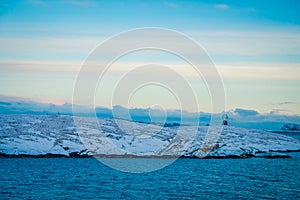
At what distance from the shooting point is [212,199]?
2088 inches

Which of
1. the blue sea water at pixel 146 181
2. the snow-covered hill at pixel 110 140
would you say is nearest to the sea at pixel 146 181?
the blue sea water at pixel 146 181

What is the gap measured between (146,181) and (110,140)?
51016 mm

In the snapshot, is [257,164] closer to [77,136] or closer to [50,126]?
[77,136]

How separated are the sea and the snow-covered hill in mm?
11874

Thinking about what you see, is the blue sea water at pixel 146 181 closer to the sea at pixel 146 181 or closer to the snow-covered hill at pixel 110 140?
the sea at pixel 146 181

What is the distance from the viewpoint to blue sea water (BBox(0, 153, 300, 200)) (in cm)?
5569

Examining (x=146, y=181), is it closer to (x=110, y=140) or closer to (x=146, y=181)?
(x=146, y=181)

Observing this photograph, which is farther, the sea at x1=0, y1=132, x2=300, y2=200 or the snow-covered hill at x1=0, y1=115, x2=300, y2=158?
the snow-covered hill at x1=0, y1=115, x2=300, y2=158

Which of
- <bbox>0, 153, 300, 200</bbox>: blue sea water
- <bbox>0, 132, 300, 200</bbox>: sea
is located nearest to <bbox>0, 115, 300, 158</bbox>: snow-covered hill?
<bbox>0, 132, 300, 200</bbox>: sea

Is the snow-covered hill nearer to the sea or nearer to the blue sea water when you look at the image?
the sea

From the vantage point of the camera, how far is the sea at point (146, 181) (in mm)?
55656

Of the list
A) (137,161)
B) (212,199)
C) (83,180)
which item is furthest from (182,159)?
(212,199)

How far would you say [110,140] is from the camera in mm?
118500

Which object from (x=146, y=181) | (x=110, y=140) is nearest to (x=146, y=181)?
(x=146, y=181)
